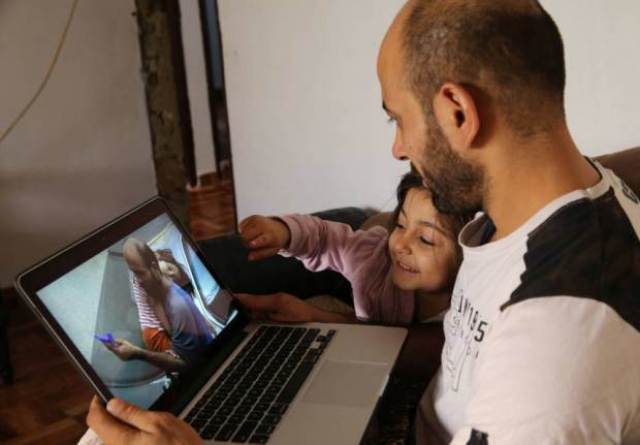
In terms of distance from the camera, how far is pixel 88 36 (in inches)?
106

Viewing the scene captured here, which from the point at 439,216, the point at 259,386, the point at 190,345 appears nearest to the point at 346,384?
the point at 259,386

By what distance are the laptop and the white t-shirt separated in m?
0.29

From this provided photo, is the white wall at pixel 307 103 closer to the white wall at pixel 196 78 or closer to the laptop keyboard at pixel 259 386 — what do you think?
the laptop keyboard at pixel 259 386

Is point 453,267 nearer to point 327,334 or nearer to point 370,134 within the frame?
point 327,334

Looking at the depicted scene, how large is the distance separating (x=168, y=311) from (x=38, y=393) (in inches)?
53.5

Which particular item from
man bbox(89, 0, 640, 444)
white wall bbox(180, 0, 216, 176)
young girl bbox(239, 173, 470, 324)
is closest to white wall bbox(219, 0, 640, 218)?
young girl bbox(239, 173, 470, 324)

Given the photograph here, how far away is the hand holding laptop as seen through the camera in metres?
0.68

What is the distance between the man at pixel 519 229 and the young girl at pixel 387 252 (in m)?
0.31

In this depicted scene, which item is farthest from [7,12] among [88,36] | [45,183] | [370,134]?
[370,134]

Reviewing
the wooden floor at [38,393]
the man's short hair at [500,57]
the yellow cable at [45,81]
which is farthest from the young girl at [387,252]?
the yellow cable at [45,81]

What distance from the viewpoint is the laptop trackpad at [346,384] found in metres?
0.87

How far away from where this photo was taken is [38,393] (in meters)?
2.02

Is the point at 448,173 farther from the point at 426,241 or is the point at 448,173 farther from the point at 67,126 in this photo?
the point at 67,126

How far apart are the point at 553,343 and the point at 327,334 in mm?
577
